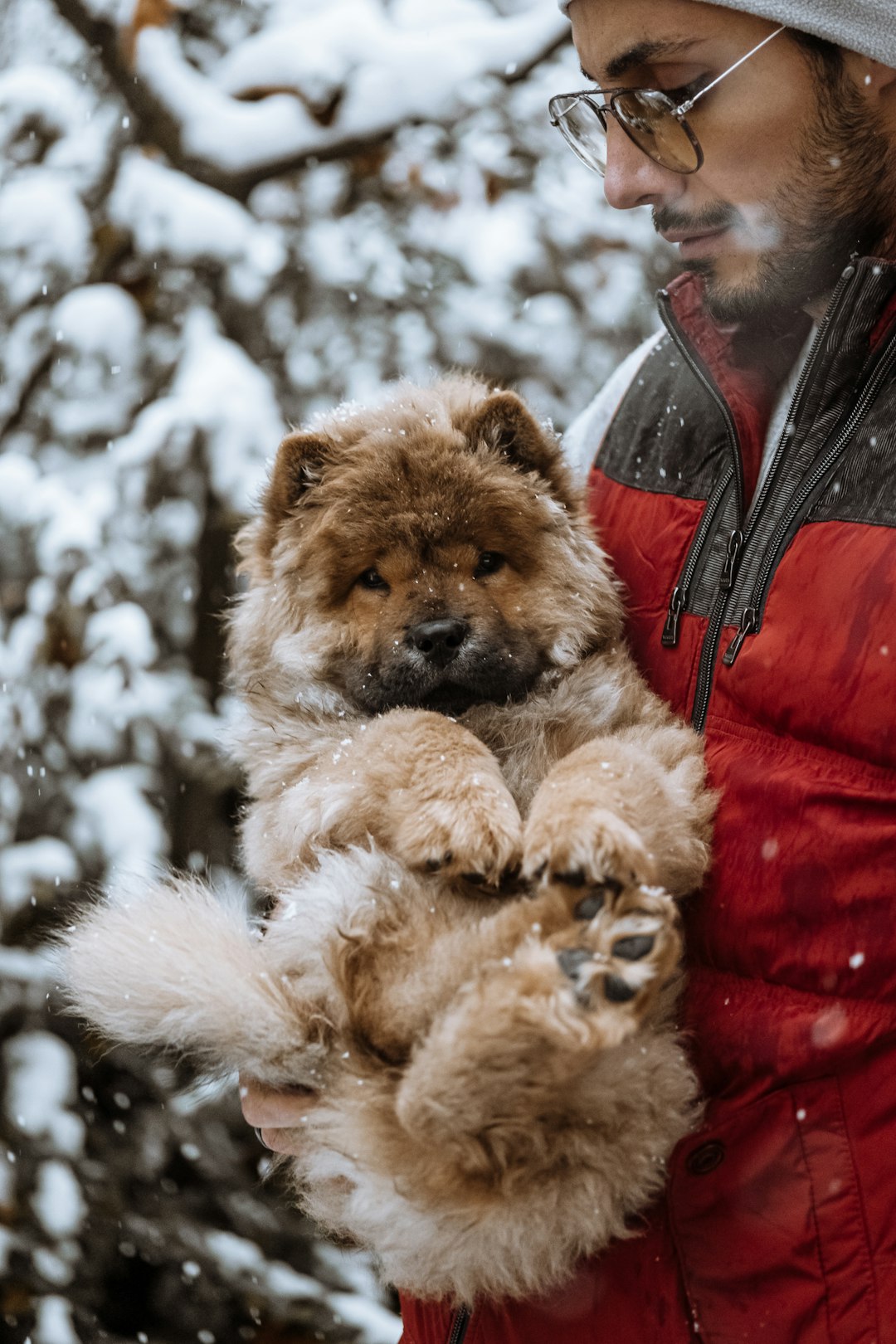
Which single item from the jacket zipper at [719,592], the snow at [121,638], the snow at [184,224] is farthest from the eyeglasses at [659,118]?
the snow at [121,638]

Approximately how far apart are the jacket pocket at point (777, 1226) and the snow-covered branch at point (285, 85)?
3.38 metres

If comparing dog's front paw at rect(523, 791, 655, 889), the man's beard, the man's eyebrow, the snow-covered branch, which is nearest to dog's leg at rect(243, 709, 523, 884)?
dog's front paw at rect(523, 791, 655, 889)

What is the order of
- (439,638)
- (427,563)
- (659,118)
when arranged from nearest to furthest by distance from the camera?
(659,118) < (439,638) < (427,563)

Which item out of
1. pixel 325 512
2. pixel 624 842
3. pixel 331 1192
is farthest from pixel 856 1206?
pixel 325 512

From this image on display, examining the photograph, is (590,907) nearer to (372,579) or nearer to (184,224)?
(372,579)

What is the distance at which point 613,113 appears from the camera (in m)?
2.13

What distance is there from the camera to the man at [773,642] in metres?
1.68

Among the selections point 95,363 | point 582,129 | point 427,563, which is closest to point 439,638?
point 427,563

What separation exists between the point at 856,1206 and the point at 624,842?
654 millimetres

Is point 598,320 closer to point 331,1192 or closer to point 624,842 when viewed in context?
point 624,842


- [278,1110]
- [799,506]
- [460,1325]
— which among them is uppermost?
[799,506]

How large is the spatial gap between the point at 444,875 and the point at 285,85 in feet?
10.2

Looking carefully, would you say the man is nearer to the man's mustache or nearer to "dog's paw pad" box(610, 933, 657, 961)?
the man's mustache

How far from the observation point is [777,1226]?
170cm
